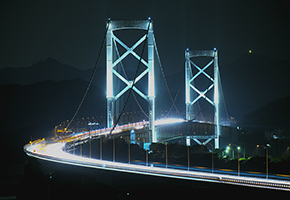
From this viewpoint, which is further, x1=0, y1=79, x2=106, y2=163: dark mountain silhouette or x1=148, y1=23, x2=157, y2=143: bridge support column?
x1=0, y1=79, x2=106, y2=163: dark mountain silhouette

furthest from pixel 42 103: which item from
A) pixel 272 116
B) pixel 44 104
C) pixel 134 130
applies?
pixel 134 130

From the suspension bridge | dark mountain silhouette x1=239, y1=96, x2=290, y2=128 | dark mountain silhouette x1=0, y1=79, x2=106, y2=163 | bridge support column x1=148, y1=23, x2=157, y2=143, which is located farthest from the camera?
dark mountain silhouette x1=239, y1=96, x2=290, y2=128

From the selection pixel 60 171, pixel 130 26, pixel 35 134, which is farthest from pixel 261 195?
pixel 35 134

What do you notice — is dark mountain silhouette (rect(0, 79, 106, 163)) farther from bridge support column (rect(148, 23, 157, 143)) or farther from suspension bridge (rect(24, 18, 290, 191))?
bridge support column (rect(148, 23, 157, 143))

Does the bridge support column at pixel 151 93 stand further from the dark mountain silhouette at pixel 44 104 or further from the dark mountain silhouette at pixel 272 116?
the dark mountain silhouette at pixel 272 116

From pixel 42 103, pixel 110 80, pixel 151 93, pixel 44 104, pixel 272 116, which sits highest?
pixel 110 80

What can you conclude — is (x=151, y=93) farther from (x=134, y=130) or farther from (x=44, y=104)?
(x=44, y=104)

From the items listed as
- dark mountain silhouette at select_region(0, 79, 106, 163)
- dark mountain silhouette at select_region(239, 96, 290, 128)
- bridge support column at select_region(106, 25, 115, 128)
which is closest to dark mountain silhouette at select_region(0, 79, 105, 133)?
dark mountain silhouette at select_region(0, 79, 106, 163)

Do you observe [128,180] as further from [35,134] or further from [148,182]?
[35,134]

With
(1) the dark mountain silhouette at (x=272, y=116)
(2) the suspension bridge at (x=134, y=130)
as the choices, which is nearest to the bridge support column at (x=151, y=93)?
(2) the suspension bridge at (x=134, y=130)
